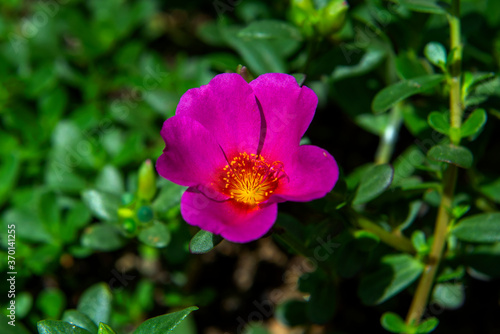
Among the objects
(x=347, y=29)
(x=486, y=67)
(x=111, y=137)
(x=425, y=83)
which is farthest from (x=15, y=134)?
(x=486, y=67)

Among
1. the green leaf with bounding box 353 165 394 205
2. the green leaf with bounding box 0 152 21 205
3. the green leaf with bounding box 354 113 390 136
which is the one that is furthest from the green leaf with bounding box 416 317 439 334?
the green leaf with bounding box 0 152 21 205

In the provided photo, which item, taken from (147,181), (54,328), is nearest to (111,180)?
(147,181)

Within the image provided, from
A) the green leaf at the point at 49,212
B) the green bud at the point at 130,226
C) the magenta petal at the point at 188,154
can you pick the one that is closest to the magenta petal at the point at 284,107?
the magenta petal at the point at 188,154

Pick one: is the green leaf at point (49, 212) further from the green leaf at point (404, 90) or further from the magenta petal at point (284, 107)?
the green leaf at point (404, 90)

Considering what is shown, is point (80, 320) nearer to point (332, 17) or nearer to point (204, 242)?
point (204, 242)

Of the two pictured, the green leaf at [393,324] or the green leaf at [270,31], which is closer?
the green leaf at [393,324]

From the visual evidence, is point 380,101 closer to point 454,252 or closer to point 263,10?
point 454,252
